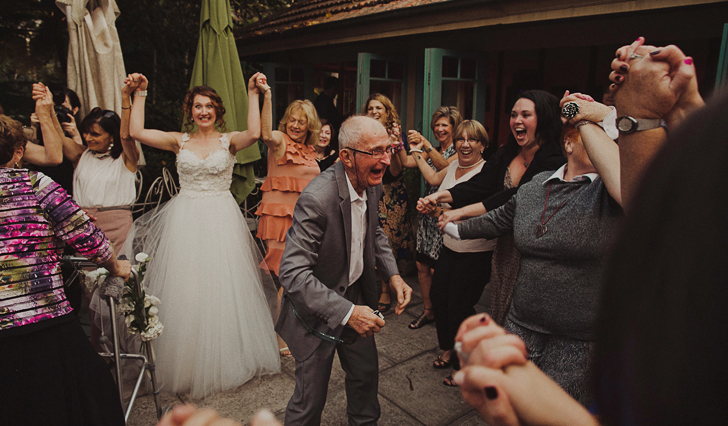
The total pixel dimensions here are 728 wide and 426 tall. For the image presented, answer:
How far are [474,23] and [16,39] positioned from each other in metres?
8.18

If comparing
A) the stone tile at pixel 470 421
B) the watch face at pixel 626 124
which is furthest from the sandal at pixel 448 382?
the watch face at pixel 626 124

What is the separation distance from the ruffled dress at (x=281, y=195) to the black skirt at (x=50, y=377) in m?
1.90

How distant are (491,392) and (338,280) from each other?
1.77 meters

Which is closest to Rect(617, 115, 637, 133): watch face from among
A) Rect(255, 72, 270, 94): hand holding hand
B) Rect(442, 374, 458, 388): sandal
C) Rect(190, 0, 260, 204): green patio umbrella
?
Rect(442, 374, 458, 388): sandal

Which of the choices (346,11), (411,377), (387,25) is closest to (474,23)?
(387,25)

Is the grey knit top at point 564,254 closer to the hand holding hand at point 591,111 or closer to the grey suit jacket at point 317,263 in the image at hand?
the hand holding hand at point 591,111

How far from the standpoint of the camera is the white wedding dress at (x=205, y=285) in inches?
131

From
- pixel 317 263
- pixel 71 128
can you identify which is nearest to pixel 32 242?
pixel 317 263

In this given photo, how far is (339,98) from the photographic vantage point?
9.98m

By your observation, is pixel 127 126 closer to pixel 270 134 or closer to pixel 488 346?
pixel 270 134

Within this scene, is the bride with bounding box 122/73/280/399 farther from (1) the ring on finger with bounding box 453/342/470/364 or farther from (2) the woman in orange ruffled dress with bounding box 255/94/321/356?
(1) the ring on finger with bounding box 453/342/470/364

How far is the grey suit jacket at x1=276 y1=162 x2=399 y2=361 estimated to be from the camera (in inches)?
83.9

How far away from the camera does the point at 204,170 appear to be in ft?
11.6

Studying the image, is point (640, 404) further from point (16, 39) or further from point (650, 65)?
point (16, 39)
